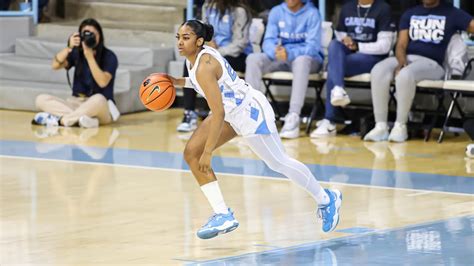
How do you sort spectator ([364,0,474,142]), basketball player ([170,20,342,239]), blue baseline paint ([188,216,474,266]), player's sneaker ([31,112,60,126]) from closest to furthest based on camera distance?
blue baseline paint ([188,216,474,266]) < basketball player ([170,20,342,239]) < spectator ([364,0,474,142]) < player's sneaker ([31,112,60,126])

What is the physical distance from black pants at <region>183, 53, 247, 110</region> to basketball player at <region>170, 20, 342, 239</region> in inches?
192

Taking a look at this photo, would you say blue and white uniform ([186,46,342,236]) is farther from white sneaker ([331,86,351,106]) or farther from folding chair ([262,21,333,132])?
folding chair ([262,21,333,132])

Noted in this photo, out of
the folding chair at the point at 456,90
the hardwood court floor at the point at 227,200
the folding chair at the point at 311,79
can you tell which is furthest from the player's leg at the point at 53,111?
the folding chair at the point at 456,90

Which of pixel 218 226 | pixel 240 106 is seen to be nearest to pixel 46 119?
pixel 240 106

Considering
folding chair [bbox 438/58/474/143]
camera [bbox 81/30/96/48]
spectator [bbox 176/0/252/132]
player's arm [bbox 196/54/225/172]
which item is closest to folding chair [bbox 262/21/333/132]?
spectator [bbox 176/0/252/132]

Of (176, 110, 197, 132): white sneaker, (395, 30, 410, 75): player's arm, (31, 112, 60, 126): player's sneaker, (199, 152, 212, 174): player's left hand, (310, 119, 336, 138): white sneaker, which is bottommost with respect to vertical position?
(31, 112, 60, 126): player's sneaker

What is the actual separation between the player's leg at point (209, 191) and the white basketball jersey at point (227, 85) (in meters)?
0.15

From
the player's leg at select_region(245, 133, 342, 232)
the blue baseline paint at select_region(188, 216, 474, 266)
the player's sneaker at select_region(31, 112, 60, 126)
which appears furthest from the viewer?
the player's sneaker at select_region(31, 112, 60, 126)

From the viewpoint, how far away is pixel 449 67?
11438 mm

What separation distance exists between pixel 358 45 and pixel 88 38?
2.64m

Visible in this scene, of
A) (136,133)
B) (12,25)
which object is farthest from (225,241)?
(12,25)

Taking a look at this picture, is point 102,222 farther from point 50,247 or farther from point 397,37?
point 397,37

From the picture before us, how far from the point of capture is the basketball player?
6.83m

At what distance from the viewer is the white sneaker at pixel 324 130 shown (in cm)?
1169
